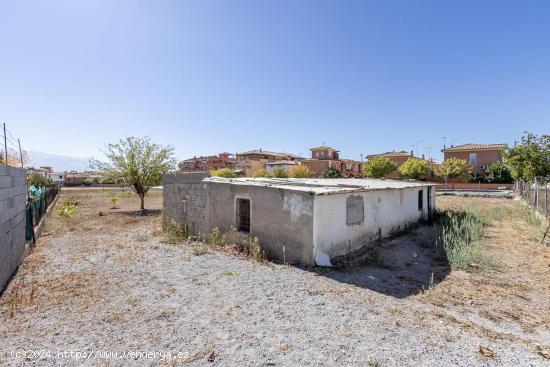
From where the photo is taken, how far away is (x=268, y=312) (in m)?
5.39

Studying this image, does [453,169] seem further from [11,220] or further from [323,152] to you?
[11,220]

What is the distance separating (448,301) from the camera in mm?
6020

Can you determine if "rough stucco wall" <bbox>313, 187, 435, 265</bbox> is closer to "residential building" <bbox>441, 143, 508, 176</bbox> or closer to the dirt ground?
the dirt ground

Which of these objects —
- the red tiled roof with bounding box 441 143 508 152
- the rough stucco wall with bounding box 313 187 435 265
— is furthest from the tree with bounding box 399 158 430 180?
the rough stucco wall with bounding box 313 187 435 265

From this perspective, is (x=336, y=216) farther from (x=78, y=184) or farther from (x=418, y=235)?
(x=78, y=184)

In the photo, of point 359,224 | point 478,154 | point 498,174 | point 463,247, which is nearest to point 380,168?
point 498,174

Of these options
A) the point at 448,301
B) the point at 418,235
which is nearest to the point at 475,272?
the point at 448,301

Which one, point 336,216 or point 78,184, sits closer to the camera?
point 336,216

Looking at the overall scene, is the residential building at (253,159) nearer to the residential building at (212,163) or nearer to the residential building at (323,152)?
the residential building at (212,163)

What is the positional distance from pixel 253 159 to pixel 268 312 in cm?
6898

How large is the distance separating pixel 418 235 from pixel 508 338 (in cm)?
827

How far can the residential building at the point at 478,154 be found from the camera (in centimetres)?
4816

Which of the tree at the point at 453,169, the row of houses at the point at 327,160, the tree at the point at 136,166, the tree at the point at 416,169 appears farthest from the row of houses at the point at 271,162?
the tree at the point at 136,166

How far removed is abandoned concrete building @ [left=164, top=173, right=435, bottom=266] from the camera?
8.41 m
